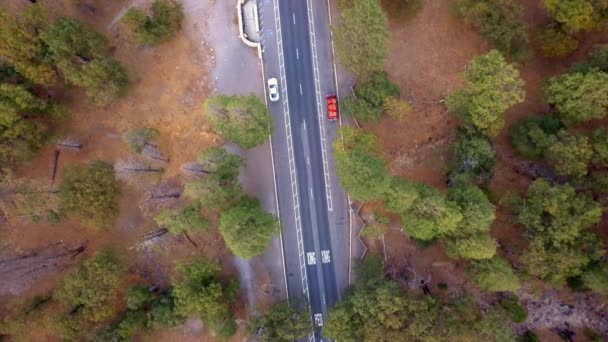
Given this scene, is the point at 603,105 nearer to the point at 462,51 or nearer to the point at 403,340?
the point at 462,51

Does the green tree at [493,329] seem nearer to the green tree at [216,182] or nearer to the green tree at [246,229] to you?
the green tree at [246,229]

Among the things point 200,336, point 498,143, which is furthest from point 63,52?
point 498,143

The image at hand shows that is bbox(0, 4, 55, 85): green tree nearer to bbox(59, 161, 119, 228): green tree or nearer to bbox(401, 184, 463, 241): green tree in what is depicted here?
bbox(59, 161, 119, 228): green tree

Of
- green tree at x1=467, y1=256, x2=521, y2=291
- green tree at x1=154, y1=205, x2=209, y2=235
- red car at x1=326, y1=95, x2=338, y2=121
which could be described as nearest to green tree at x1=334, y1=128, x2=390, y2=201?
red car at x1=326, y1=95, x2=338, y2=121

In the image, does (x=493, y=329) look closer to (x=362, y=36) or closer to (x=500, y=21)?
(x=500, y=21)

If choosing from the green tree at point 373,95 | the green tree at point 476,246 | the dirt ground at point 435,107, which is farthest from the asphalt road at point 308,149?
the green tree at point 476,246
